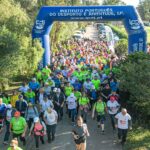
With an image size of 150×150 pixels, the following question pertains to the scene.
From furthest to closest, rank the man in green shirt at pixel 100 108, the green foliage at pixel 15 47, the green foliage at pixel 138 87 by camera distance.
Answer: the green foliage at pixel 15 47 → the green foliage at pixel 138 87 → the man in green shirt at pixel 100 108

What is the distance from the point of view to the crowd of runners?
Answer: 14.9 meters

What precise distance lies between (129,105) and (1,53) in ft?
23.9

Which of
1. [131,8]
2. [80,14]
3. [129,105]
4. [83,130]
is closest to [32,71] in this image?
[80,14]

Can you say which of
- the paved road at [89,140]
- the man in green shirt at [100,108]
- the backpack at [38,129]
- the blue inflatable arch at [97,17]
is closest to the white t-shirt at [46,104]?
the paved road at [89,140]

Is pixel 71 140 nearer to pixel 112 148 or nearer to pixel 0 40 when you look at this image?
pixel 112 148

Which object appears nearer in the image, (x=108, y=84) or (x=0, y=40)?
(x=108, y=84)

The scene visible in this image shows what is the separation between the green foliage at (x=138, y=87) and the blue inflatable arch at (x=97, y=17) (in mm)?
7240

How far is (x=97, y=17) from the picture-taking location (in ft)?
87.0

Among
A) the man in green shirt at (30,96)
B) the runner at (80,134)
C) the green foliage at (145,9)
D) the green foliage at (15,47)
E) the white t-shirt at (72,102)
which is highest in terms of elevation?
the green foliage at (145,9)

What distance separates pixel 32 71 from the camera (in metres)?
26.6

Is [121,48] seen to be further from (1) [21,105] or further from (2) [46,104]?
(1) [21,105]

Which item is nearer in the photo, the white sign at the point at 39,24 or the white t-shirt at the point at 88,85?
the white t-shirt at the point at 88,85

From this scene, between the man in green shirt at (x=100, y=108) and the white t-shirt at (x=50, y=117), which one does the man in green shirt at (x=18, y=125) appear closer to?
the white t-shirt at (x=50, y=117)

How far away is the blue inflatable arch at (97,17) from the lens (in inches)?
1019
